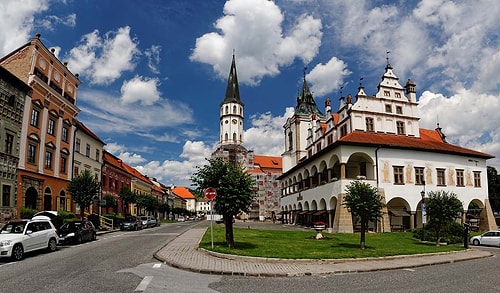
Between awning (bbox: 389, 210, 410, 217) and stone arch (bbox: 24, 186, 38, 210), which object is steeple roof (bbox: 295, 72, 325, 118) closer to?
awning (bbox: 389, 210, 410, 217)

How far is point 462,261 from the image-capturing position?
1691 cm

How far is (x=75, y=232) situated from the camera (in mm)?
22984

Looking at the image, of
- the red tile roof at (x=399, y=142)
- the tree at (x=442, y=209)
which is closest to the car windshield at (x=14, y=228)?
the tree at (x=442, y=209)

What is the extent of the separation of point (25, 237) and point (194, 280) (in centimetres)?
993

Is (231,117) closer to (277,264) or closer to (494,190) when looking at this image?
(494,190)

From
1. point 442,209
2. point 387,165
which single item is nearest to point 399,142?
point 387,165

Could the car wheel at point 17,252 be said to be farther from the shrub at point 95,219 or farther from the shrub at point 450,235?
the shrub at point 450,235

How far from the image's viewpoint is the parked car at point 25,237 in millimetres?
15450

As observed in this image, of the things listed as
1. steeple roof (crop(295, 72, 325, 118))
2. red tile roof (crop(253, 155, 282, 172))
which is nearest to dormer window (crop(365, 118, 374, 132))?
steeple roof (crop(295, 72, 325, 118))

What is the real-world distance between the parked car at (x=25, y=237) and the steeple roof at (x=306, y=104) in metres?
61.9

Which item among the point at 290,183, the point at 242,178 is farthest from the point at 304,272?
the point at 290,183

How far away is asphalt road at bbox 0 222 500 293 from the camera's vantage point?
9773 mm

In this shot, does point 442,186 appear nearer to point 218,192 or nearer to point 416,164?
point 416,164

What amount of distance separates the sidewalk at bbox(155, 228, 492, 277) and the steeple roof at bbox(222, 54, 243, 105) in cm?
9148
